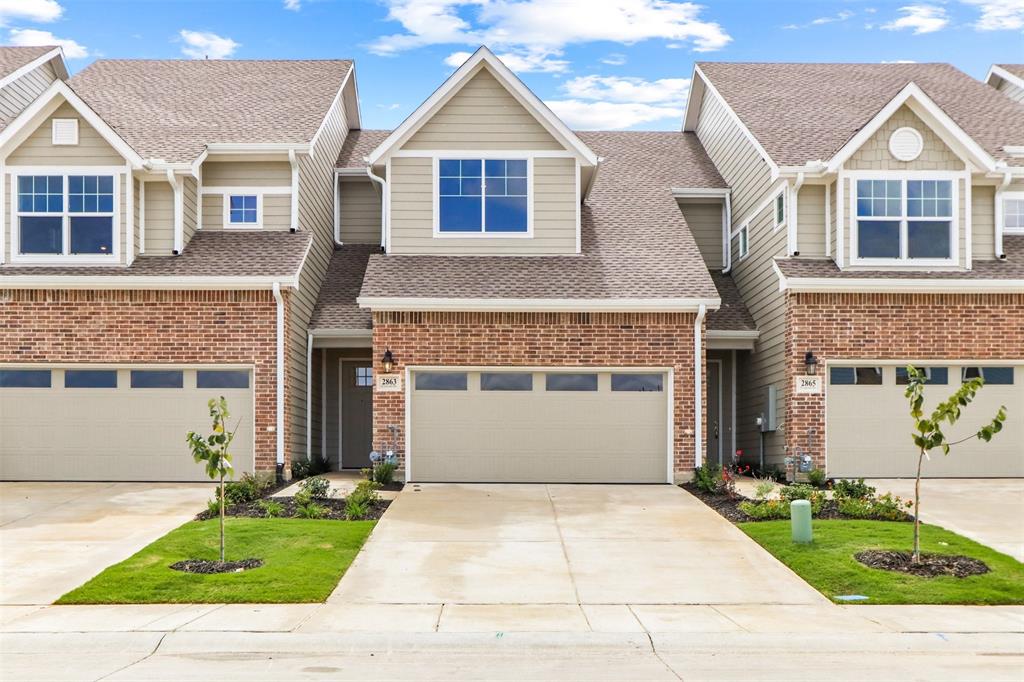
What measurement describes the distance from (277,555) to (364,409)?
10.8 m

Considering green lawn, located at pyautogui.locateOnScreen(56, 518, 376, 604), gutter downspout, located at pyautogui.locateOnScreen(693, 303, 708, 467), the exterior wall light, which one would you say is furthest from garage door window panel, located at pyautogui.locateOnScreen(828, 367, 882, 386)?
green lawn, located at pyautogui.locateOnScreen(56, 518, 376, 604)

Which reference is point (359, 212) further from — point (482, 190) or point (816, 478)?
point (816, 478)

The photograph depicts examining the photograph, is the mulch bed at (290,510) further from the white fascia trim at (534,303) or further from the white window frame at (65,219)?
the white window frame at (65,219)

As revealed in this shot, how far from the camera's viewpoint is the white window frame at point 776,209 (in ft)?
69.2

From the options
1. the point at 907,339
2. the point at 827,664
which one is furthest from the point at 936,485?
the point at 827,664

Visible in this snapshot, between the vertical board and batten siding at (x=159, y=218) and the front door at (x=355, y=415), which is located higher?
the vertical board and batten siding at (x=159, y=218)

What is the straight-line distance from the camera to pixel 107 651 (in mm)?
9586

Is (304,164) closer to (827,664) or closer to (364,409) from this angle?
(364,409)

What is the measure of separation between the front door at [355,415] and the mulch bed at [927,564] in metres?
12.9

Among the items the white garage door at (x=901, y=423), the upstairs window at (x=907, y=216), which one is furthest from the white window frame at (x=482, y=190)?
the white garage door at (x=901, y=423)

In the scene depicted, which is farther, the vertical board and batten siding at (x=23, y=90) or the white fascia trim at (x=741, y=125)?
the vertical board and batten siding at (x=23, y=90)

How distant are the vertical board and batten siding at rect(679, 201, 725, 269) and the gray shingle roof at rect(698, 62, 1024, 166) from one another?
2.40 m

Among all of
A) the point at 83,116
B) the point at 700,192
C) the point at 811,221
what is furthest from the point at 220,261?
the point at 811,221

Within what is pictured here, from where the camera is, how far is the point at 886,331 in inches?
789
